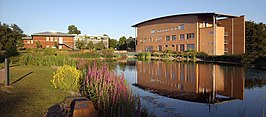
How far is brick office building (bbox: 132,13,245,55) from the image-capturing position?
42125mm

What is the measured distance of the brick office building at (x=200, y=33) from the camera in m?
42.1

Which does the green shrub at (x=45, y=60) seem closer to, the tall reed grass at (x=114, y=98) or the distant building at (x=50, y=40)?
the tall reed grass at (x=114, y=98)

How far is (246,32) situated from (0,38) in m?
44.4

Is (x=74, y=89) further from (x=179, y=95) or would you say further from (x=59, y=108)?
(x=179, y=95)

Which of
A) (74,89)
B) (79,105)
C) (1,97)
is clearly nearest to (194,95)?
(74,89)

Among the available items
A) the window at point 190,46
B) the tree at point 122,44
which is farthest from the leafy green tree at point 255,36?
the tree at point 122,44

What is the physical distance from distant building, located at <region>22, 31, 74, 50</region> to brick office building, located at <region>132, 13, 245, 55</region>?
2341 centimetres

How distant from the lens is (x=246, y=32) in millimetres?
42031

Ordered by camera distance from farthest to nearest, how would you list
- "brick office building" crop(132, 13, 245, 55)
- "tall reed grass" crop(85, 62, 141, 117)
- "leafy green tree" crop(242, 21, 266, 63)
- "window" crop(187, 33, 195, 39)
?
1. "window" crop(187, 33, 195, 39)
2. "brick office building" crop(132, 13, 245, 55)
3. "leafy green tree" crop(242, 21, 266, 63)
4. "tall reed grass" crop(85, 62, 141, 117)

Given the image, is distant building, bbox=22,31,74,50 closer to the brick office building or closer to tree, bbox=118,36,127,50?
tree, bbox=118,36,127,50

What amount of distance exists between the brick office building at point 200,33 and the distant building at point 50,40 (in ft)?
76.8

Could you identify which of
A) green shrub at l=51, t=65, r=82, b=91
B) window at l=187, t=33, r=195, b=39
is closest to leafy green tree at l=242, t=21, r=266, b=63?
window at l=187, t=33, r=195, b=39

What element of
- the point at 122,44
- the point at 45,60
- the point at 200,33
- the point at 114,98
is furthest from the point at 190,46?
the point at 114,98

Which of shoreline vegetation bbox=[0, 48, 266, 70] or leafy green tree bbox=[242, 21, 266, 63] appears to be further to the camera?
leafy green tree bbox=[242, 21, 266, 63]
